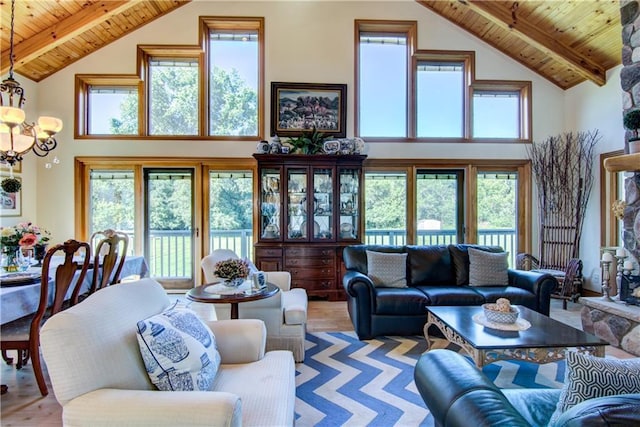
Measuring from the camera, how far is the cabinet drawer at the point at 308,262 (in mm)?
4680

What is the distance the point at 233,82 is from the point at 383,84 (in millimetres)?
2343

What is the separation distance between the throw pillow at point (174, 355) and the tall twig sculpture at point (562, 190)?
516 cm

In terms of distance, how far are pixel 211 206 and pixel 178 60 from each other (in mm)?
2300

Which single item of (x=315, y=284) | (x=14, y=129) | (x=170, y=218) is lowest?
(x=315, y=284)

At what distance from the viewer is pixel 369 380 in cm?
248

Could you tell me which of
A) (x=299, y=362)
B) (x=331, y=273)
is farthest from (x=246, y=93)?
(x=299, y=362)

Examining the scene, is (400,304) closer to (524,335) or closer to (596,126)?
(524,335)

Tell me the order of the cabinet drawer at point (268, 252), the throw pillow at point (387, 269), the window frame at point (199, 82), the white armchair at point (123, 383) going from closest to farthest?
the white armchair at point (123, 383) → the throw pillow at point (387, 269) → the cabinet drawer at point (268, 252) → the window frame at point (199, 82)

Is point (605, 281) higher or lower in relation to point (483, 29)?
lower

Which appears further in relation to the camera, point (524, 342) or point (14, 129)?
point (14, 129)

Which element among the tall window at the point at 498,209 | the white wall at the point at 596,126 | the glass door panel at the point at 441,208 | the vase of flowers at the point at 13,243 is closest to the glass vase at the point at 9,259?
the vase of flowers at the point at 13,243

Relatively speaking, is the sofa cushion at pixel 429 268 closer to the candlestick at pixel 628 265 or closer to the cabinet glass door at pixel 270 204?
the candlestick at pixel 628 265

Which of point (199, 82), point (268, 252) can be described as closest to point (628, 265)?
point (268, 252)

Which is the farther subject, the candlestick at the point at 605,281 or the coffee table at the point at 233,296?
the candlestick at the point at 605,281
